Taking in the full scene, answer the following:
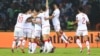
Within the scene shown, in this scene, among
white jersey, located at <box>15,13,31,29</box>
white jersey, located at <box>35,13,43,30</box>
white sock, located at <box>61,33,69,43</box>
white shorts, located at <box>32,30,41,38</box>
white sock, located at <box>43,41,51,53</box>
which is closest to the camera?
white sock, located at <box>43,41,51,53</box>

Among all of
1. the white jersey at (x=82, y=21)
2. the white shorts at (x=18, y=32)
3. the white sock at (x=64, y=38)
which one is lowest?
the white sock at (x=64, y=38)

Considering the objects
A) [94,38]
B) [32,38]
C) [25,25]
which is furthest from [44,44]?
[94,38]

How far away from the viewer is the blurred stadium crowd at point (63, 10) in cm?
3525

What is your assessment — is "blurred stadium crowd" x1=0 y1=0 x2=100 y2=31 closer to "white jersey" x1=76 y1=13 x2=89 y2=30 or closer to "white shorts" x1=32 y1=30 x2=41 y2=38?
"white jersey" x1=76 y1=13 x2=89 y2=30

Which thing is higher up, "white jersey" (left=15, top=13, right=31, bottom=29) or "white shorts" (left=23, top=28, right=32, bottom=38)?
"white jersey" (left=15, top=13, right=31, bottom=29)

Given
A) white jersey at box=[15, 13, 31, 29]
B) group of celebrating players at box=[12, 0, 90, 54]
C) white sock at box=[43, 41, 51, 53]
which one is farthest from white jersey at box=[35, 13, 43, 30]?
white sock at box=[43, 41, 51, 53]

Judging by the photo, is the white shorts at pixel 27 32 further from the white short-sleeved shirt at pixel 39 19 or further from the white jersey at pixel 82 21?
the white jersey at pixel 82 21

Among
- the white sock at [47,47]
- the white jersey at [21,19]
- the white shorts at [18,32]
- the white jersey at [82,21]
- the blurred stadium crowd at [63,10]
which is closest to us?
the white sock at [47,47]

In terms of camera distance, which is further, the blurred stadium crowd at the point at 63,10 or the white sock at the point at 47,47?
the blurred stadium crowd at the point at 63,10

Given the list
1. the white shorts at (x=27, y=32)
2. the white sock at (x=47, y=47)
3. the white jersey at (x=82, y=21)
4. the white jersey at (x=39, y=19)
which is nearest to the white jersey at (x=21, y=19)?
the white shorts at (x=27, y=32)

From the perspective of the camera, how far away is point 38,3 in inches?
1401

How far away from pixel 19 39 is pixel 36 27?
6.03 feet

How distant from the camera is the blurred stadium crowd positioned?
35250mm

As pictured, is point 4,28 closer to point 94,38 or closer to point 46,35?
point 94,38
